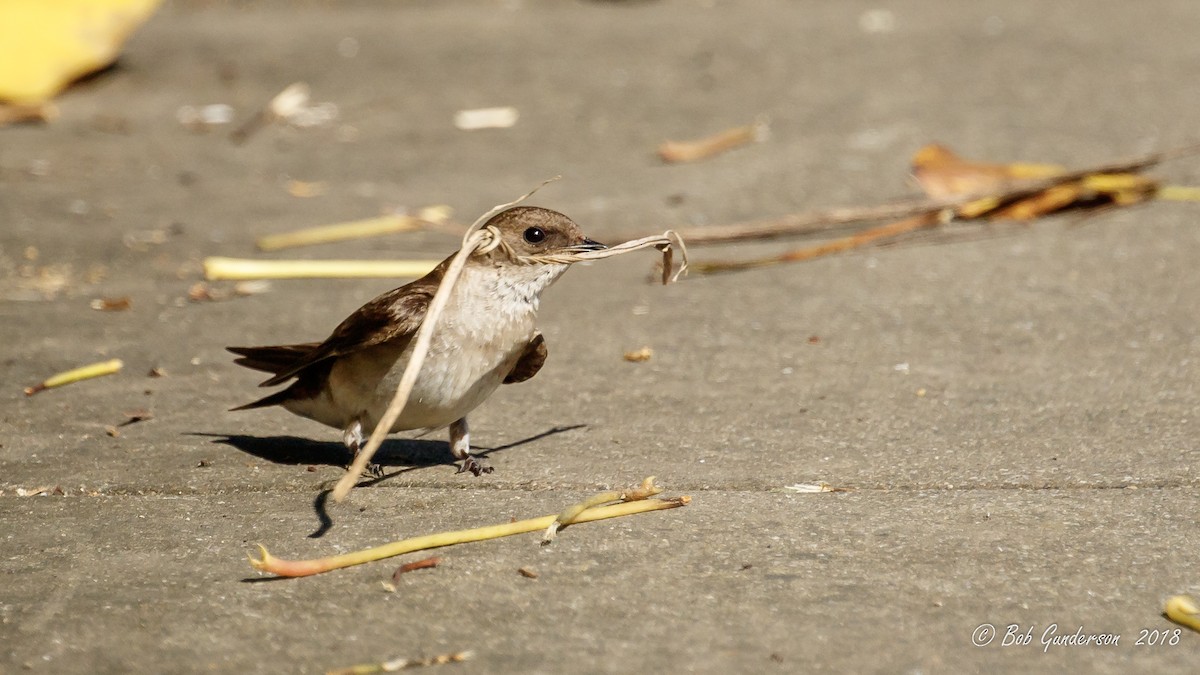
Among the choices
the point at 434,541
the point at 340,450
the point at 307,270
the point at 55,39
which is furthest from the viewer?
the point at 55,39

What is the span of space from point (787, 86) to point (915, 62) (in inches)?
36.7

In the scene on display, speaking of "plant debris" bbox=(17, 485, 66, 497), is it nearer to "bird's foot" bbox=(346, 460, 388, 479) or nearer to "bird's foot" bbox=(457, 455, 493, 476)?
"bird's foot" bbox=(346, 460, 388, 479)

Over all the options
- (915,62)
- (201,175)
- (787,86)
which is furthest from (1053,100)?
(201,175)

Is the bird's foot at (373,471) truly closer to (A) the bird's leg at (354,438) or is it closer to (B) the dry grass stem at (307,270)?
(A) the bird's leg at (354,438)

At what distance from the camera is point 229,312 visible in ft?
20.5

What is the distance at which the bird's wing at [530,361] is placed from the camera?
4363 millimetres

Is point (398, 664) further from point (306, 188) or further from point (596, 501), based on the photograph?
point (306, 188)

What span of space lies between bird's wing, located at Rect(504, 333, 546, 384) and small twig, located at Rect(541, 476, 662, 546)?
1.78 feet

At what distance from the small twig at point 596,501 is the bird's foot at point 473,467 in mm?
438

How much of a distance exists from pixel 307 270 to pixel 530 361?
2.52m

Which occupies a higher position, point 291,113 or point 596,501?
point 596,501

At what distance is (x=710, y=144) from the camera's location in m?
8.58

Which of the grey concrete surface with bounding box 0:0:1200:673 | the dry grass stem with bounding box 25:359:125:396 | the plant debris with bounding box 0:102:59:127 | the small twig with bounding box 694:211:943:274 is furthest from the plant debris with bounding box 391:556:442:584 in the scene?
the plant debris with bounding box 0:102:59:127

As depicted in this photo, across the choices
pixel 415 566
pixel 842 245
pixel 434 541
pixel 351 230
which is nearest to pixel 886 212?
pixel 842 245
